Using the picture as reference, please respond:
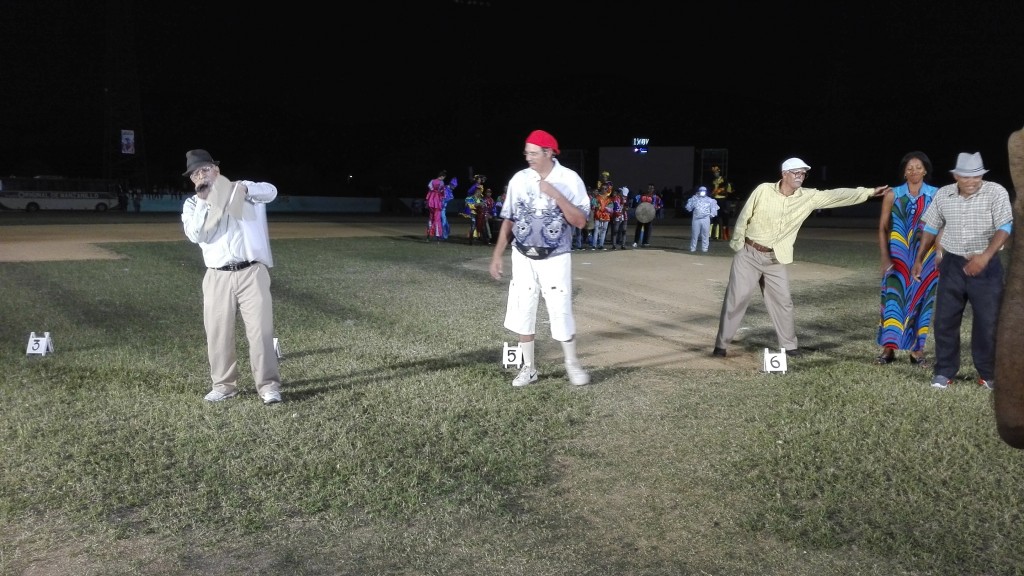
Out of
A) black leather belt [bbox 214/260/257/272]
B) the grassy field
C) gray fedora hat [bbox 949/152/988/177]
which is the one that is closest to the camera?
the grassy field

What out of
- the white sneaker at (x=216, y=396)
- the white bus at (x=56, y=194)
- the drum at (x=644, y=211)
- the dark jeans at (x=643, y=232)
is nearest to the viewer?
the white sneaker at (x=216, y=396)

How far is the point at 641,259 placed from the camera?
18016 mm

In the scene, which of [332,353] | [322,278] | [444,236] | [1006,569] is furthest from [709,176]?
[1006,569]

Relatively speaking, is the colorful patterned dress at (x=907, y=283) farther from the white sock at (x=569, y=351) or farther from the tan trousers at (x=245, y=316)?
the tan trousers at (x=245, y=316)

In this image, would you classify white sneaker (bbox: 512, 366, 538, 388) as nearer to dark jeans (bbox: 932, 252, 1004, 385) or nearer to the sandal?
dark jeans (bbox: 932, 252, 1004, 385)

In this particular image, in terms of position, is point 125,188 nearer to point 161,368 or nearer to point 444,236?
point 444,236

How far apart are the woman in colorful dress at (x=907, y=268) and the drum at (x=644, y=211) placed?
44.4 ft

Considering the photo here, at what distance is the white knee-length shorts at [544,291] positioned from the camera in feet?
21.4

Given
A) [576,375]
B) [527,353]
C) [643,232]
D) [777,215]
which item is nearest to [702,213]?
[643,232]

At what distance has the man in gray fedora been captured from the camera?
19.5 ft

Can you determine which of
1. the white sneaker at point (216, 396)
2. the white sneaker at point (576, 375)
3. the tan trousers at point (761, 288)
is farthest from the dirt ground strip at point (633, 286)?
the white sneaker at point (216, 396)

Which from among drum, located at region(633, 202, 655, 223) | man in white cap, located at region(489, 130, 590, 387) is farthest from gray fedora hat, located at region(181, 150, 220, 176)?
drum, located at region(633, 202, 655, 223)

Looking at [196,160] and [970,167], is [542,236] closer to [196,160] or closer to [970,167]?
[196,160]

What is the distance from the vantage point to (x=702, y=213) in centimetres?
2000
